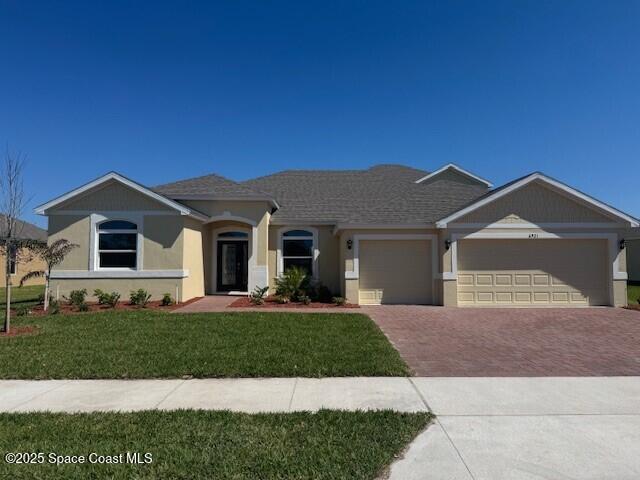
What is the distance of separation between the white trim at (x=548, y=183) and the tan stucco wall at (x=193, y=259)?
9305 millimetres

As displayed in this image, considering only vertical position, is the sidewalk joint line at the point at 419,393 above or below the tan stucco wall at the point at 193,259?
below

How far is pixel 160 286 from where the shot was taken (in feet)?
47.0

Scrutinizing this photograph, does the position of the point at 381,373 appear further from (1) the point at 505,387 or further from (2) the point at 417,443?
(2) the point at 417,443

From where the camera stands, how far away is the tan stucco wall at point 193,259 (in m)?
14.8

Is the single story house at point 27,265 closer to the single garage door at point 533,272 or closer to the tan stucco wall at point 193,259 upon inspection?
the tan stucco wall at point 193,259

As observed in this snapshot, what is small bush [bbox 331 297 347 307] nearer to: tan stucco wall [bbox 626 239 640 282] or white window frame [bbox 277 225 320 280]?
white window frame [bbox 277 225 320 280]

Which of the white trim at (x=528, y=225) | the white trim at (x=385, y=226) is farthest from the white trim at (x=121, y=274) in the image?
the white trim at (x=528, y=225)

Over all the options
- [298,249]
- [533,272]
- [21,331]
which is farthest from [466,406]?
[298,249]

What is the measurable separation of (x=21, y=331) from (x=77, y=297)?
4.36 m

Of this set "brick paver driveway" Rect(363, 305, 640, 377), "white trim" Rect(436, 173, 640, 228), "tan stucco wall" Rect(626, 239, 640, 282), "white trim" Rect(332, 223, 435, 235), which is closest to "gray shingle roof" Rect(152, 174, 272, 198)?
"white trim" Rect(332, 223, 435, 235)

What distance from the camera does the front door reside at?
1794 cm

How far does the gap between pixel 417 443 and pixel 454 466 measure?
46 centimetres

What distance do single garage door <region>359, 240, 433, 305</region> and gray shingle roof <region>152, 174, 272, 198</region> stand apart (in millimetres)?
5110

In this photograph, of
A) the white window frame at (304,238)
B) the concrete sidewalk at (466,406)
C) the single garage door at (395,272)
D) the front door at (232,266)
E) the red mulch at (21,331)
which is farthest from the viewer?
the front door at (232,266)
